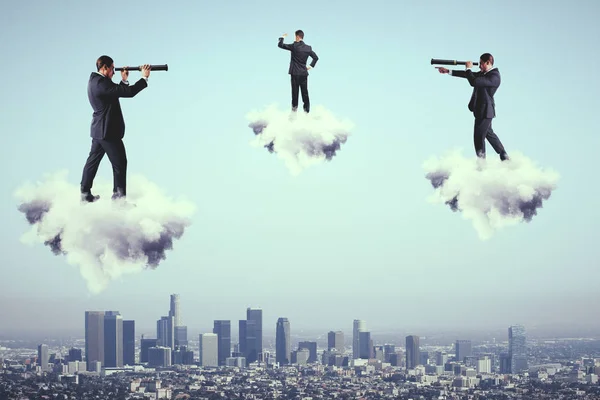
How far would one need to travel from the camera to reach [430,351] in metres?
107

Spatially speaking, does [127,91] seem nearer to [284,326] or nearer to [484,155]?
[484,155]

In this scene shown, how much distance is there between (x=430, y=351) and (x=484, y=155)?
87391mm

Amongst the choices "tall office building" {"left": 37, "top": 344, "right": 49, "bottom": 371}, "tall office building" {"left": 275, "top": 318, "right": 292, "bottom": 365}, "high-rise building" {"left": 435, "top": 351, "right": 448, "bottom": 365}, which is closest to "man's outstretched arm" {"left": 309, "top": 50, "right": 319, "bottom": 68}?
"tall office building" {"left": 37, "top": 344, "right": 49, "bottom": 371}

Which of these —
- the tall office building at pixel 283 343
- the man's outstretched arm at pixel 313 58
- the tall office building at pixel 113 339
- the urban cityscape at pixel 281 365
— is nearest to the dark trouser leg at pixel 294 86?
the man's outstretched arm at pixel 313 58

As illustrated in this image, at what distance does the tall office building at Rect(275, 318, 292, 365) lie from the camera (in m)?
107

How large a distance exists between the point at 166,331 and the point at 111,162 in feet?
307

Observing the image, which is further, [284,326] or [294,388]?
[284,326]

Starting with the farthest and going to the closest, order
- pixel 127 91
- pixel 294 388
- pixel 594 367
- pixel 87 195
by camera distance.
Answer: pixel 594 367
pixel 294 388
pixel 87 195
pixel 127 91

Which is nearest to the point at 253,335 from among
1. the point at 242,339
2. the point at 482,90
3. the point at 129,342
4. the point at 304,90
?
the point at 242,339

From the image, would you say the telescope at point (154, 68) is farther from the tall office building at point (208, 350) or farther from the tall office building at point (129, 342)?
the tall office building at point (208, 350)

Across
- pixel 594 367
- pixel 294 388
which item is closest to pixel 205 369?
pixel 294 388

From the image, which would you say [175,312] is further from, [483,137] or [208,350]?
[483,137]

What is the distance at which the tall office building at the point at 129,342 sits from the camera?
9744 centimetres

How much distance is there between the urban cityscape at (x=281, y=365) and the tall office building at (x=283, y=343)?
11 cm
